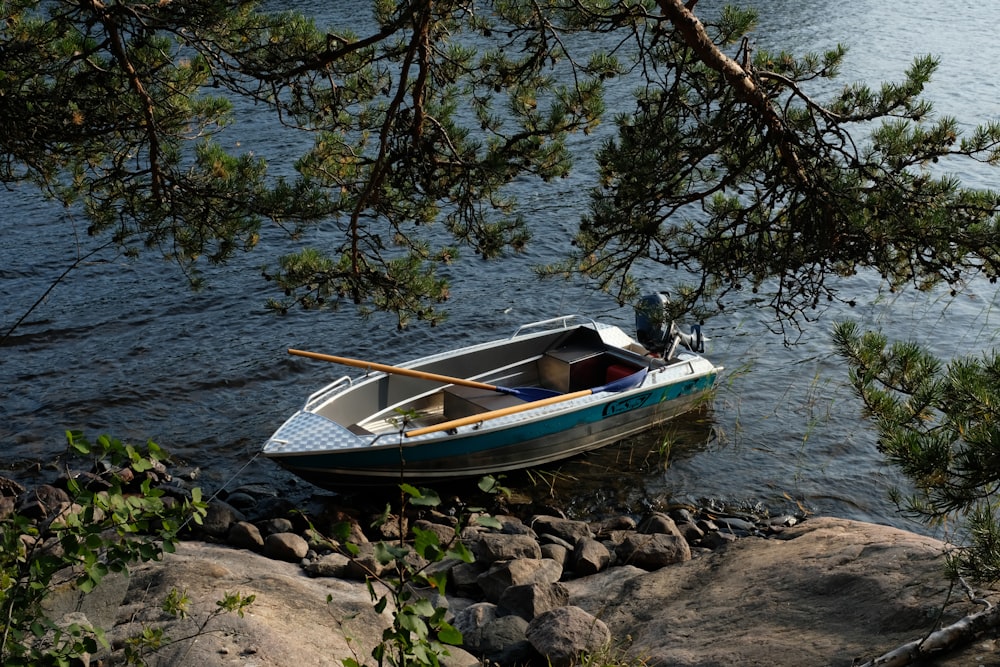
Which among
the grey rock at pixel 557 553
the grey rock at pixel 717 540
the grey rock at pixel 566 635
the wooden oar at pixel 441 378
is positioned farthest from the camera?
the wooden oar at pixel 441 378

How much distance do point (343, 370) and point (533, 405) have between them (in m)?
2.85

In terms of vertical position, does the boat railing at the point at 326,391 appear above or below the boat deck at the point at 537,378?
above

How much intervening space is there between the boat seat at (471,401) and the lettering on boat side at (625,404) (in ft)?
2.77

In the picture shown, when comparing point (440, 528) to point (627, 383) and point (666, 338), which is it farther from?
point (666, 338)

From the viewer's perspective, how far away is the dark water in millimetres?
9320

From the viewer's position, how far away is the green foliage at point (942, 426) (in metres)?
3.54

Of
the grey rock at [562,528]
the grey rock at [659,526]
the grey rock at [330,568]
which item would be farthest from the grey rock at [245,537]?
the grey rock at [659,526]

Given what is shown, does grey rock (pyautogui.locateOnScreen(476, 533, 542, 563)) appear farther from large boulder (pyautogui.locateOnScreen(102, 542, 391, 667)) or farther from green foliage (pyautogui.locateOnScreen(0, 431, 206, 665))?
green foliage (pyautogui.locateOnScreen(0, 431, 206, 665))

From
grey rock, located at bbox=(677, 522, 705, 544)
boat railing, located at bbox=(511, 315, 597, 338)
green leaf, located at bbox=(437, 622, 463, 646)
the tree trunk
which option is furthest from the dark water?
green leaf, located at bbox=(437, 622, 463, 646)

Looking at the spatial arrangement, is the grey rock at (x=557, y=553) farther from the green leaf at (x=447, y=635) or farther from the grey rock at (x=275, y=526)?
the green leaf at (x=447, y=635)

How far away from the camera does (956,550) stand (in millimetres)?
4645

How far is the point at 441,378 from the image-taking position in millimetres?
8922

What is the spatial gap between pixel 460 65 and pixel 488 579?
3448mm

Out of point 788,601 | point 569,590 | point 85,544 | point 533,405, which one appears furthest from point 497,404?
point 85,544
